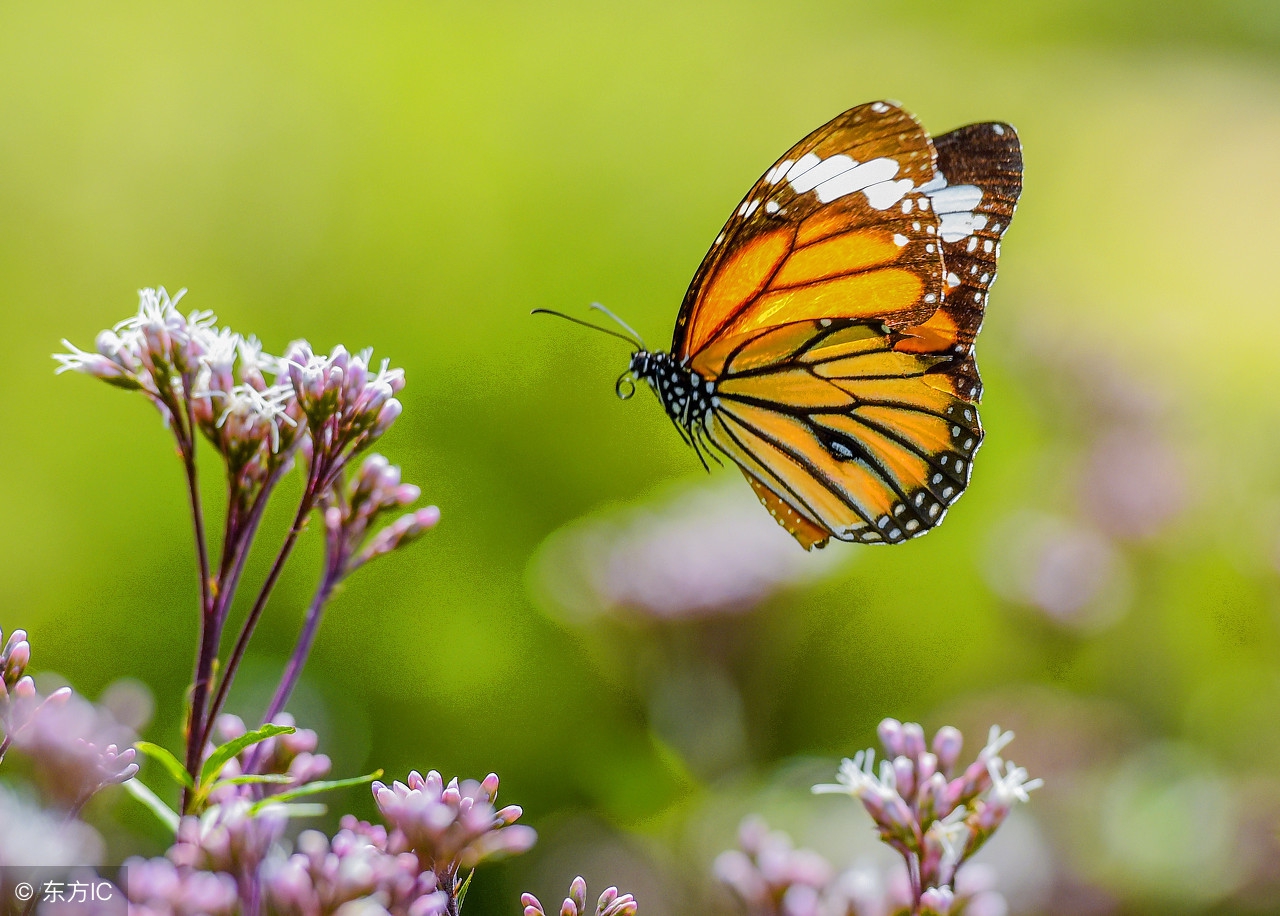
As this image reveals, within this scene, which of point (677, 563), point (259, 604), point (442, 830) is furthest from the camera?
point (677, 563)

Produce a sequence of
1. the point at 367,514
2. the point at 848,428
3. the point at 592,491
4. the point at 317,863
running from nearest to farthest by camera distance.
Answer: the point at 317,863, the point at 367,514, the point at 848,428, the point at 592,491

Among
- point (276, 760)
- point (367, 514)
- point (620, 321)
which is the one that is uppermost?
point (620, 321)

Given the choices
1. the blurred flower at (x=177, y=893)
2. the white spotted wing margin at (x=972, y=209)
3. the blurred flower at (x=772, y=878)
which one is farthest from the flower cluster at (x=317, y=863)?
Answer: the white spotted wing margin at (x=972, y=209)

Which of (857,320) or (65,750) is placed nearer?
(65,750)

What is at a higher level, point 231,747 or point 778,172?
point 778,172

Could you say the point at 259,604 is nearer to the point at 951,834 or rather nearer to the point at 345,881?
the point at 345,881

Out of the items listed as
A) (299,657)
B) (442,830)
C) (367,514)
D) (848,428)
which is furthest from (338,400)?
(848,428)

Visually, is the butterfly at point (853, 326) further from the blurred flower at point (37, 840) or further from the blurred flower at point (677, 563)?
the blurred flower at point (37, 840)
